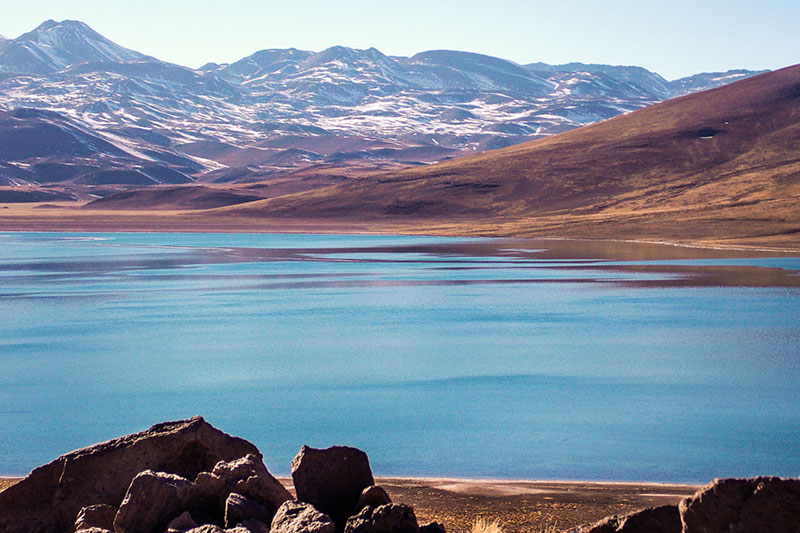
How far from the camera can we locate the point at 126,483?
323 inches

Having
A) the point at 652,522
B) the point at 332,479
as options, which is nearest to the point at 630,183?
the point at 332,479

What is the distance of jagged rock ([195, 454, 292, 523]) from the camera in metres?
7.53

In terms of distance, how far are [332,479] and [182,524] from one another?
1352 mm

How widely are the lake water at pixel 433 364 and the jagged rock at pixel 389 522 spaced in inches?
266

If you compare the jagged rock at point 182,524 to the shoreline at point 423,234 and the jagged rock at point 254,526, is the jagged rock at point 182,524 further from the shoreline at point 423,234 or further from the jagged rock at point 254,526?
the shoreline at point 423,234

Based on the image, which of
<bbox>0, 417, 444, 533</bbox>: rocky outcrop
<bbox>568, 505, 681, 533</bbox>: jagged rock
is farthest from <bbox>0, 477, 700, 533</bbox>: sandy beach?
<bbox>568, 505, 681, 533</bbox>: jagged rock

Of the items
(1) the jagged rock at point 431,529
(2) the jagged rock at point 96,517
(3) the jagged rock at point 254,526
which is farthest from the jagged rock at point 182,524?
(1) the jagged rock at point 431,529

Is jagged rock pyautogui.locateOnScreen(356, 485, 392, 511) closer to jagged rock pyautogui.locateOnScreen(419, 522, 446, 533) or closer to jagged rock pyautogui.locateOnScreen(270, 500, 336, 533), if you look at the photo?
jagged rock pyautogui.locateOnScreen(419, 522, 446, 533)

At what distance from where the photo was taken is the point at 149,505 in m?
7.22

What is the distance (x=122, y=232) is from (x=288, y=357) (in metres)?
75.8

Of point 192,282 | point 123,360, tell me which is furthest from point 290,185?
point 123,360

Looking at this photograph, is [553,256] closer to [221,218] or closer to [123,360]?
[123,360]

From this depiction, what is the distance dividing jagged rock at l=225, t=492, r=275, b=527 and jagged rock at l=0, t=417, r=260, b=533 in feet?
4.09

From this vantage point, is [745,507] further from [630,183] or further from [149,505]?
[630,183]
